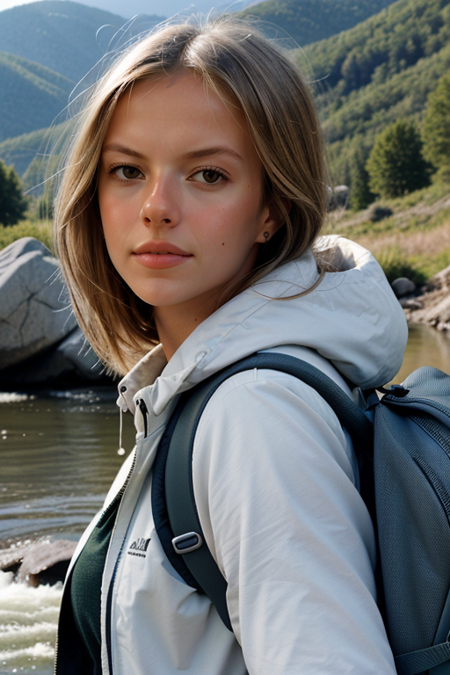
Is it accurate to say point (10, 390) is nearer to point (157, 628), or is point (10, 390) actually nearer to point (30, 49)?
point (157, 628)

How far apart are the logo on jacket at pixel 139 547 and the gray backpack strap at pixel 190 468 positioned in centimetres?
6

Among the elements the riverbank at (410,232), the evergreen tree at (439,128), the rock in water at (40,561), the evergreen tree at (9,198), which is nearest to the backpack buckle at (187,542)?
the rock in water at (40,561)

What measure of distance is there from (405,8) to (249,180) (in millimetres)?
81748

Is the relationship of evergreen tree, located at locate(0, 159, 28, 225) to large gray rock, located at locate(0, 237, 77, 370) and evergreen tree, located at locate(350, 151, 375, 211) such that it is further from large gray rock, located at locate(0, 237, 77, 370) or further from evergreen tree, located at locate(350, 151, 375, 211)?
large gray rock, located at locate(0, 237, 77, 370)

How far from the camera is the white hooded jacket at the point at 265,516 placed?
0.80 m

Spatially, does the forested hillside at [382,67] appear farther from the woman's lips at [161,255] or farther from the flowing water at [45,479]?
the woman's lips at [161,255]

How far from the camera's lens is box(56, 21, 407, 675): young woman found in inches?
32.1

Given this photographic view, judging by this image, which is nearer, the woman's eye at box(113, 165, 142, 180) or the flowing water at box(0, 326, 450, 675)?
the woman's eye at box(113, 165, 142, 180)

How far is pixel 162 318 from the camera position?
137 cm

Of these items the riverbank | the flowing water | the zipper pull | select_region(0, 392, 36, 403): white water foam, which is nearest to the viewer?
the zipper pull

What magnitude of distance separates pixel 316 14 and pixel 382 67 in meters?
34.6

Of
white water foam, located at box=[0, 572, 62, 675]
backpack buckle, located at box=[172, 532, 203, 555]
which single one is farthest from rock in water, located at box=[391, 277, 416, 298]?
backpack buckle, located at box=[172, 532, 203, 555]

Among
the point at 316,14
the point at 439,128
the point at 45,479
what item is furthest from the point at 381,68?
the point at 45,479

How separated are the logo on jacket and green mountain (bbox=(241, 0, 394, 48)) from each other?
319ft
